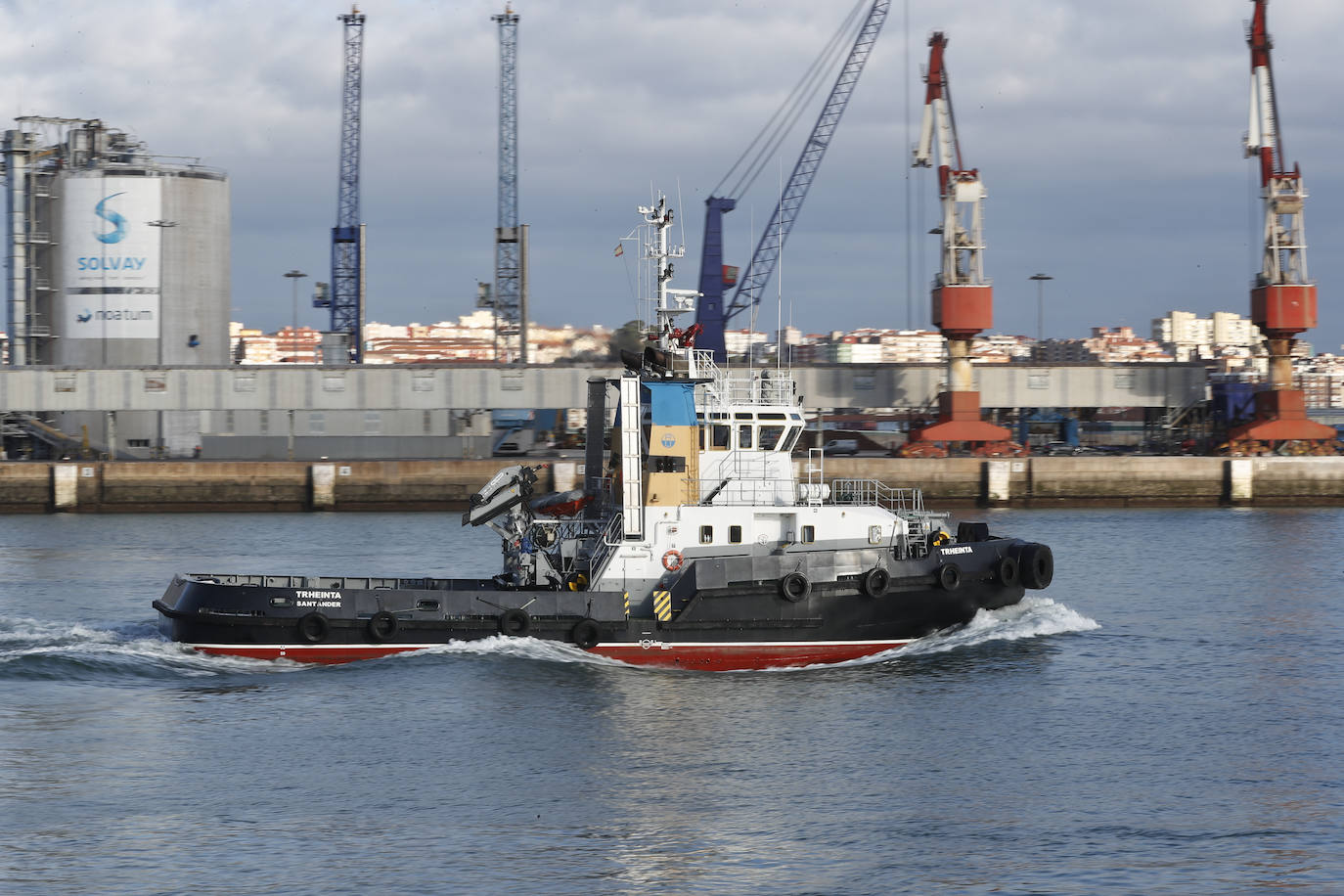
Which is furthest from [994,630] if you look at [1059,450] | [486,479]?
[1059,450]

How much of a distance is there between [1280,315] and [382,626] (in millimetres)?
44209

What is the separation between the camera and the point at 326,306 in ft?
273

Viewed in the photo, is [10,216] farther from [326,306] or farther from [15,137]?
[326,306]

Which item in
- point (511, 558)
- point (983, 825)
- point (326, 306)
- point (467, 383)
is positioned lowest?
point (983, 825)

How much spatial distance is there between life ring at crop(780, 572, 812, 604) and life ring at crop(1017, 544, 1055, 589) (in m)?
4.03

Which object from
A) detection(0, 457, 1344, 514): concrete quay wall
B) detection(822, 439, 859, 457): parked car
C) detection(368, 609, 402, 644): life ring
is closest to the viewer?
detection(368, 609, 402, 644): life ring

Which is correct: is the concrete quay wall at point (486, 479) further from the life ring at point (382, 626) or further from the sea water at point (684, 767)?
the life ring at point (382, 626)

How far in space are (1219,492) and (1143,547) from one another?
50.7ft

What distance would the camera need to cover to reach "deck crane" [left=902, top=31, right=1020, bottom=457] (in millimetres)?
52781

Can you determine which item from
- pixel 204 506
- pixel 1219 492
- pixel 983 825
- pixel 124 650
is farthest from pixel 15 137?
pixel 983 825

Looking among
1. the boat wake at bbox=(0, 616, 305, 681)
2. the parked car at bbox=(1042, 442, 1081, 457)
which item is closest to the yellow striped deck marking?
the boat wake at bbox=(0, 616, 305, 681)

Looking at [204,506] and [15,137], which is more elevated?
[15,137]

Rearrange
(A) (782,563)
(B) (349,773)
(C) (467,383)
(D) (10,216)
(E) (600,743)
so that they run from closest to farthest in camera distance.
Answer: (B) (349,773) → (E) (600,743) → (A) (782,563) → (C) (467,383) → (D) (10,216)

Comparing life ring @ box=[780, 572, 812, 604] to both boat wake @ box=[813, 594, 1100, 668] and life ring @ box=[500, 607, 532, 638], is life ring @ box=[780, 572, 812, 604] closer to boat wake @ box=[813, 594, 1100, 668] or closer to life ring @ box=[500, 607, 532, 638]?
boat wake @ box=[813, 594, 1100, 668]
